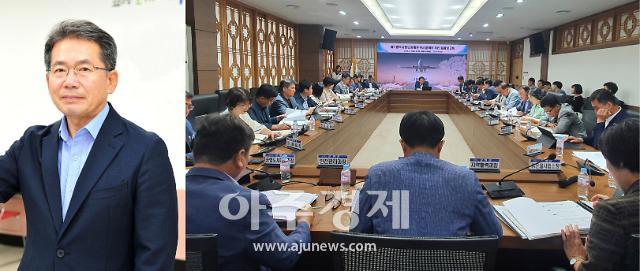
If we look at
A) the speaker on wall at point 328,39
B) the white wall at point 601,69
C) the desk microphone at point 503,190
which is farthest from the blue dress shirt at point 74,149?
the speaker on wall at point 328,39

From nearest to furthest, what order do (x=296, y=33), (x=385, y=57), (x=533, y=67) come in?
1. (x=296, y=33)
2. (x=533, y=67)
3. (x=385, y=57)

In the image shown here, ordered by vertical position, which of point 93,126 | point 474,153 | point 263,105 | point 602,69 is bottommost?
point 474,153

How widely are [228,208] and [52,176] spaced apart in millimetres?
420

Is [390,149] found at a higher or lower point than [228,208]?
lower

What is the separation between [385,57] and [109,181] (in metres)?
13.1

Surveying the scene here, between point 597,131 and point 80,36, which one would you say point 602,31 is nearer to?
point 597,131

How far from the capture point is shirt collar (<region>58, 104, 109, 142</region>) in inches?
40.4

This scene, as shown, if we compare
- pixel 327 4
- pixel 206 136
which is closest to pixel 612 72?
pixel 327 4

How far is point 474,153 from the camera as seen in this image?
5.59 meters

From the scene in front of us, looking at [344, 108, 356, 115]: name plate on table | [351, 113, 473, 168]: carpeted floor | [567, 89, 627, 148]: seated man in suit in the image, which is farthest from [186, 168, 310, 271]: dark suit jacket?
[344, 108, 356, 115]: name plate on table

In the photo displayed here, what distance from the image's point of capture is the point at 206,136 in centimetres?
130

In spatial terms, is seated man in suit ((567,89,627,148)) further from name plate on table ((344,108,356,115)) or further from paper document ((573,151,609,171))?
name plate on table ((344,108,356,115))

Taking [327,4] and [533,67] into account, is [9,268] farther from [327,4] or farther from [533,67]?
[533,67]

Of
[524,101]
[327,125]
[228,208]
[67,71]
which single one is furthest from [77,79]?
[524,101]
